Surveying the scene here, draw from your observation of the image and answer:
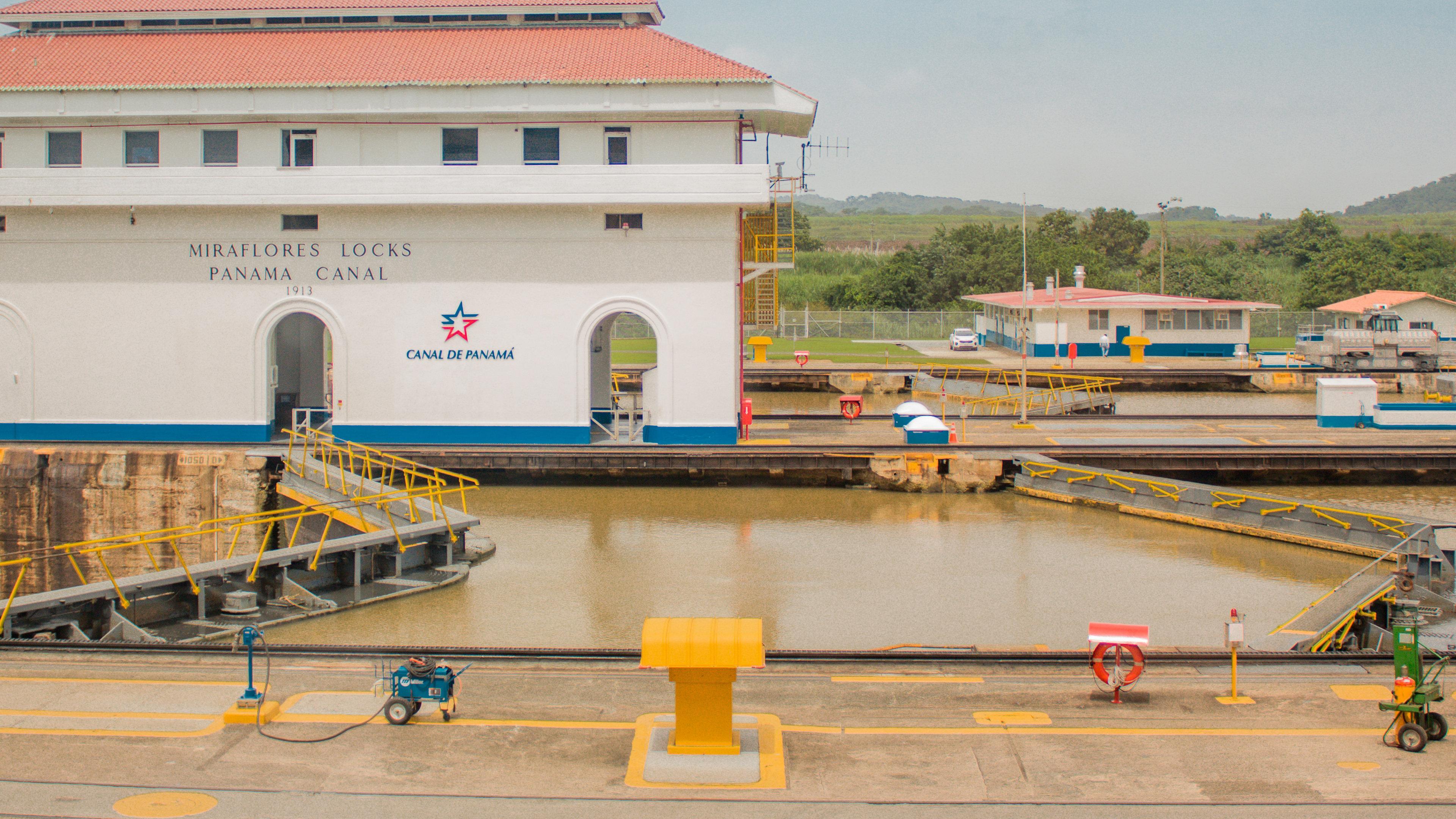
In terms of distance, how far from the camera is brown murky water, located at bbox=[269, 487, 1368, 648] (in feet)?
56.7

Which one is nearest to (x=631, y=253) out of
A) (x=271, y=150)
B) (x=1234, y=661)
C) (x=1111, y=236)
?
(x=271, y=150)

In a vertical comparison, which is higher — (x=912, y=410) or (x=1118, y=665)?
(x=912, y=410)

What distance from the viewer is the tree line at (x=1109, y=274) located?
8819cm

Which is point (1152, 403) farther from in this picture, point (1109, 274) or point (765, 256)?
point (1109, 274)

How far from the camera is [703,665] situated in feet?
33.2

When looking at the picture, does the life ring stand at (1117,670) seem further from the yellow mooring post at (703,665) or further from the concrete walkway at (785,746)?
the yellow mooring post at (703,665)

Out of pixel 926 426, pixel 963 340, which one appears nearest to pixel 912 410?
pixel 926 426

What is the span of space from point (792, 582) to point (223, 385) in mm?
16213

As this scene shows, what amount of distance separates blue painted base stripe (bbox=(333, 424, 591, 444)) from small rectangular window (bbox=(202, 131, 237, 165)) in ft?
22.3

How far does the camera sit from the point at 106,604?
17.2 metres

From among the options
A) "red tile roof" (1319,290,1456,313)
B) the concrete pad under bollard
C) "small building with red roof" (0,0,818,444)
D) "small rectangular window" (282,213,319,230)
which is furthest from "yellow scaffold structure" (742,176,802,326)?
"red tile roof" (1319,290,1456,313)

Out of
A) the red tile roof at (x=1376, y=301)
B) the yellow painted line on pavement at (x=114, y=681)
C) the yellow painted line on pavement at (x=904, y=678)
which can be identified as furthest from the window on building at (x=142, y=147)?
the red tile roof at (x=1376, y=301)

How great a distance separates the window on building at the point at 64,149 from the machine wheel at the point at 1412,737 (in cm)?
2899

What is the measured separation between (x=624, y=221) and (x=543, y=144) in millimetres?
2567
